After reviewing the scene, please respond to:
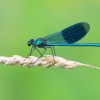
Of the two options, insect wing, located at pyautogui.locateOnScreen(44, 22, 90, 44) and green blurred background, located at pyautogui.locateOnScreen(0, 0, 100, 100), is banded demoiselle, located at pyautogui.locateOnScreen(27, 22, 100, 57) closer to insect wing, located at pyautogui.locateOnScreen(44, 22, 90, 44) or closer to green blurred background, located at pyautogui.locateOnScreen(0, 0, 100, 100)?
insect wing, located at pyautogui.locateOnScreen(44, 22, 90, 44)

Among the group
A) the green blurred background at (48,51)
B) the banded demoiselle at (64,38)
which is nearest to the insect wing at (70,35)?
the banded demoiselle at (64,38)

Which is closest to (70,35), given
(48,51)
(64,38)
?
(64,38)

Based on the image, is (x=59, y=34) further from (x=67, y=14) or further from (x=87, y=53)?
(x=67, y=14)

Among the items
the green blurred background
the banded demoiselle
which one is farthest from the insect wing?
the green blurred background

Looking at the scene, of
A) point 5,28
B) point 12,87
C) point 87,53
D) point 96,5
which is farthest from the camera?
point 96,5

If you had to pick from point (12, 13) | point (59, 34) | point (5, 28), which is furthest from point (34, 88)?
point (12, 13)

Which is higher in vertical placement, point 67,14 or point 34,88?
point 67,14

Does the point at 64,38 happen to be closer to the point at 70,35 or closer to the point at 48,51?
the point at 70,35

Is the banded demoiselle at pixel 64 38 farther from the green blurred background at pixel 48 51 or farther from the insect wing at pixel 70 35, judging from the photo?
the green blurred background at pixel 48 51
